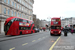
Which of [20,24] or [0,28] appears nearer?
[20,24]

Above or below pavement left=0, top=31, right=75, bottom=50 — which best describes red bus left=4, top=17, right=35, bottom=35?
above

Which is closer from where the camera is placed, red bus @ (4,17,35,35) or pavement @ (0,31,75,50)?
pavement @ (0,31,75,50)

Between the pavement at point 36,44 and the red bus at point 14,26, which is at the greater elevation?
the red bus at point 14,26

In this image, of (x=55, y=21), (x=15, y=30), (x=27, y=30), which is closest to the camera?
(x=15, y=30)

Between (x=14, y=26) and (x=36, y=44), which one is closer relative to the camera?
(x=36, y=44)

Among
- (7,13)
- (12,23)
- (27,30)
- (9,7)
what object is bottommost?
(27,30)

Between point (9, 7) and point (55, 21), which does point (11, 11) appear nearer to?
point (9, 7)

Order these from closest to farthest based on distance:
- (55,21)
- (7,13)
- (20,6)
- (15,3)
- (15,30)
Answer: (15,30)
(55,21)
(7,13)
(15,3)
(20,6)

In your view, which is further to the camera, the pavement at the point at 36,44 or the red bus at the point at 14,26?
the red bus at the point at 14,26

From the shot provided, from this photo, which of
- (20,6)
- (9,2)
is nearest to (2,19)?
(9,2)

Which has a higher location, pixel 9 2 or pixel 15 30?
pixel 9 2

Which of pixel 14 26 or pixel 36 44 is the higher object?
pixel 14 26

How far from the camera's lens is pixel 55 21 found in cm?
2283

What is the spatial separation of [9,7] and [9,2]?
168 centimetres
